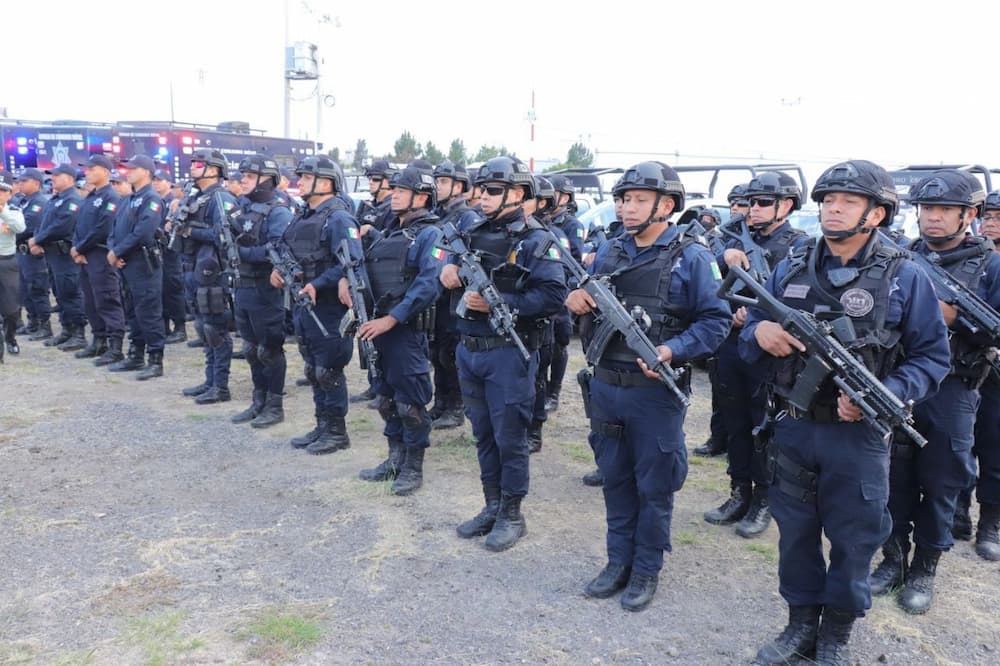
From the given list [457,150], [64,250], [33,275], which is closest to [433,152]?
[457,150]

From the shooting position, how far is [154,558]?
4465 millimetres

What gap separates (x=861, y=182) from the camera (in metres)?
3.13

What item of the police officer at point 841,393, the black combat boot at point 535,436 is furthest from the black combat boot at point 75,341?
the police officer at point 841,393

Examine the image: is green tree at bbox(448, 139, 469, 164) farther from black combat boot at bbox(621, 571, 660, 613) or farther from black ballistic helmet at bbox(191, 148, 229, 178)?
black combat boot at bbox(621, 571, 660, 613)

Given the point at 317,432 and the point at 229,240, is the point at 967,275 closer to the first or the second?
the point at 317,432

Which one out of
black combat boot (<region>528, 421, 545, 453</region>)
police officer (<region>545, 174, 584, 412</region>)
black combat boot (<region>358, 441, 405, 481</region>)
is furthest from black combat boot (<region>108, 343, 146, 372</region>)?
black combat boot (<region>528, 421, 545, 453</region>)

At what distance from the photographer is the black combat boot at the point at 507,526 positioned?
15.1 ft

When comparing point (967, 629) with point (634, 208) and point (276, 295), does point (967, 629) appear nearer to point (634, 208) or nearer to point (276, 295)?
point (634, 208)

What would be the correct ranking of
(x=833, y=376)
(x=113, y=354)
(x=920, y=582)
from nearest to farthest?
(x=833, y=376) → (x=920, y=582) → (x=113, y=354)

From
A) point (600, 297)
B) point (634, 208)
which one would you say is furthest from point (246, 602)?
point (634, 208)

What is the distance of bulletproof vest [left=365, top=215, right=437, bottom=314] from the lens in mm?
5402

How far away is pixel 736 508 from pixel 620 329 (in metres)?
1.97

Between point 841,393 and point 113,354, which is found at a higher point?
point 841,393

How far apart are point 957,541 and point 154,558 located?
4.77 metres
